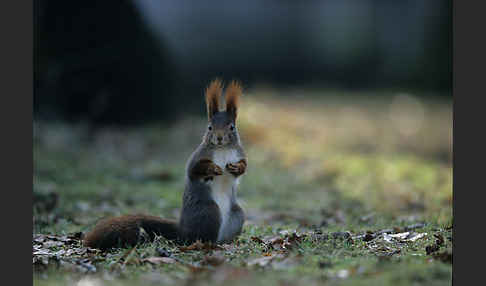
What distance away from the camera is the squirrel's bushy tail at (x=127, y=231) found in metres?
3.56

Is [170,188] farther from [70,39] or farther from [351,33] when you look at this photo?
[351,33]

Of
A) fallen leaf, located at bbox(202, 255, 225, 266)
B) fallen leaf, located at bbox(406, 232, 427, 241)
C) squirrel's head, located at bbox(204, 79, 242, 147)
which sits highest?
squirrel's head, located at bbox(204, 79, 242, 147)

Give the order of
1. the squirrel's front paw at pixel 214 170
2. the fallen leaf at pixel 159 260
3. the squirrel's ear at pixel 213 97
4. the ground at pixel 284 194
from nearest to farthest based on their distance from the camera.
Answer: the ground at pixel 284 194
the fallen leaf at pixel 159 260
the squirrel's front paw at pixel 214 170
the squirrel's ear at pixel 213 97

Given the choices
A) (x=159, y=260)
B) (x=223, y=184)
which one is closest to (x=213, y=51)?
(x=223, y=184)

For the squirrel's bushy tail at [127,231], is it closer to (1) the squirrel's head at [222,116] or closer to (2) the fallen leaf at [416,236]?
(1) the squirrel's head at [222,116]

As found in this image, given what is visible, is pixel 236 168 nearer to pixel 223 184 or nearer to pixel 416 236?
pixel 223 184

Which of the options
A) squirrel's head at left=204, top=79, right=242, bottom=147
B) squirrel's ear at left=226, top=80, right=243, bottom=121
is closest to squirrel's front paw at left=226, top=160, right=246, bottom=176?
squirrel's head at left=204, top=79, right=242, bottom=147

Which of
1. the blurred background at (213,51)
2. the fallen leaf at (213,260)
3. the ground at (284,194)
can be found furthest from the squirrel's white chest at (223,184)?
the blurred background at (213,51)

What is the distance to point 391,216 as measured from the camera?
16.1 ft

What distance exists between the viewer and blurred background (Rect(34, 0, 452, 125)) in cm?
834

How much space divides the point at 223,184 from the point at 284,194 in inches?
103

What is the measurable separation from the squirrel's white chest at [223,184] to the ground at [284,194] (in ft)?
0.78

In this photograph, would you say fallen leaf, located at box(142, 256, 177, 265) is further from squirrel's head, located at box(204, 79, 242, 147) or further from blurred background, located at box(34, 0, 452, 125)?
blurred background, located at box(34, 0, 452, 125)

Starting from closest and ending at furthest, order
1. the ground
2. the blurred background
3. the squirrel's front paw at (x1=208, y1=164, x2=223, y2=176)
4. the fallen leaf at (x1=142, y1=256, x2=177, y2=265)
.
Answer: the ground, the fallen leaf at (x1=142, y1=256, x2=177, y2=265), the squirrel's front paw at (x1=208, y1=164, x2=223, y2=176), the blurred background
